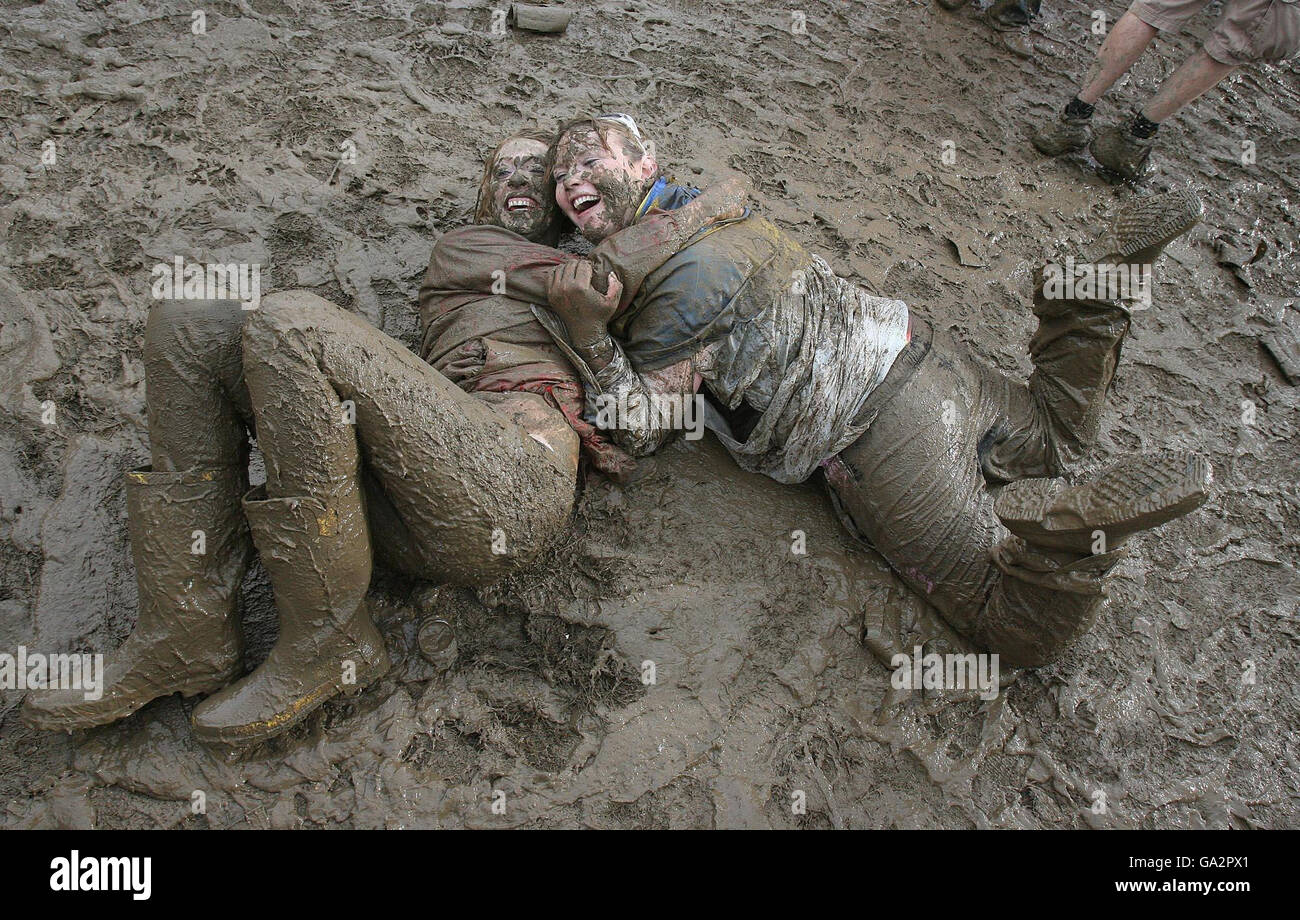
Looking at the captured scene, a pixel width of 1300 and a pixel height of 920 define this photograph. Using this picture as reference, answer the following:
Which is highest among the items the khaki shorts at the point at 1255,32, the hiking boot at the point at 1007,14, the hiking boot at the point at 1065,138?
the khaki shorts at the point at 1255,32

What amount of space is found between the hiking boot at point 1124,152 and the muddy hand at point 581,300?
3298 mm

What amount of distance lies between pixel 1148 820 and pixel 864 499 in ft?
3.99

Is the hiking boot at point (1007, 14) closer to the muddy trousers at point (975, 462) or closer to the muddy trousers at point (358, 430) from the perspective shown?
the muddy trousers at point (975, 462)

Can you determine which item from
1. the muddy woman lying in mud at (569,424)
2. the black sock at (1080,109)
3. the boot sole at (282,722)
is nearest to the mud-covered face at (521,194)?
the muddy woman lying in mud at (569,424)

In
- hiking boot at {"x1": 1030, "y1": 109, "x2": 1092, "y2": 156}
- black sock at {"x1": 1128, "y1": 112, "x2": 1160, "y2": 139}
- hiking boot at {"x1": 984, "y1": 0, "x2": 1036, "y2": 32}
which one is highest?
hiking boot at {"x1": 984, "y1": 0, "x2": 1036, "y2": 32}

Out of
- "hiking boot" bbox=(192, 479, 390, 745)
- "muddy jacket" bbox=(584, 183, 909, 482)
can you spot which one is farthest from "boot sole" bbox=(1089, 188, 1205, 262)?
"hiking boot" bbox=(192, 479, 390, 745)

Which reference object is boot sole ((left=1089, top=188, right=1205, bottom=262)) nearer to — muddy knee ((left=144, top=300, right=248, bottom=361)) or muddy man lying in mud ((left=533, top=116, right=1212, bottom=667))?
muddy man lying in mud ((left=533, top=116, right=1212, bottom=667))

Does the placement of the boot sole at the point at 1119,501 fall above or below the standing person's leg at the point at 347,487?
above

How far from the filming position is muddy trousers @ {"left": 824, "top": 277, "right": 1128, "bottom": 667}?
2.67 m

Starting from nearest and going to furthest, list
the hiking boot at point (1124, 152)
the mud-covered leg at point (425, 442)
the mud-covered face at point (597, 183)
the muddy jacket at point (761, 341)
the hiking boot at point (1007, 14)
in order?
1. the mud-covered leg at point (425, 442)
2. the muddy jacket at point (761, 341)
3. the mud-covered face at point (597, 183)
4. the hiking boot at point (1124, 152)
5. the hiking boot at point (1007, 14)

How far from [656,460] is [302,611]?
4.08ft

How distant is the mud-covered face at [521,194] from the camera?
9.65 ft

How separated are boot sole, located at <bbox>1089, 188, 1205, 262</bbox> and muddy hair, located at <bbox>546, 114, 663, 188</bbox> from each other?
4.66 ft

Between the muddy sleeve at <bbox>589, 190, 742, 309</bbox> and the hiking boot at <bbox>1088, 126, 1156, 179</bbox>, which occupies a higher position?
the hiking boot at <bbox>1088, 126, 1156, 179</bbox>
